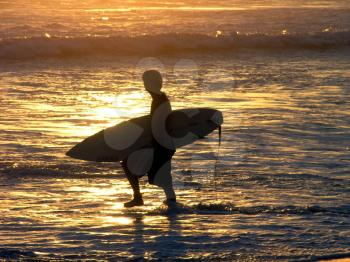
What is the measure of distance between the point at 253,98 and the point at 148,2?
35685mm

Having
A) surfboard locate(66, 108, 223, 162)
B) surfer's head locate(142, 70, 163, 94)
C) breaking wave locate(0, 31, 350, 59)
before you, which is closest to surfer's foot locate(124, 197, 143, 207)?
surfboard locate(66, 108, 223, 162)

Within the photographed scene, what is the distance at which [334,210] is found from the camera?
8.88 m

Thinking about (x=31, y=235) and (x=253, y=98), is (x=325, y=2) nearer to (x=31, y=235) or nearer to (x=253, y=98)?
(x=253, y=98)

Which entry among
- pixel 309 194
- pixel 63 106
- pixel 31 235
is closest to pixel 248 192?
pixel 309 194

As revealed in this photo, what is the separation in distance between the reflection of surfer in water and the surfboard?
0.08 meters

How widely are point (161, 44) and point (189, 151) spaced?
18.3 m

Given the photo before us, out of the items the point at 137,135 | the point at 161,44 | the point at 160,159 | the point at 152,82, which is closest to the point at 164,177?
the point at 160,159

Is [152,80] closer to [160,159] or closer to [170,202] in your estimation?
[160,159]

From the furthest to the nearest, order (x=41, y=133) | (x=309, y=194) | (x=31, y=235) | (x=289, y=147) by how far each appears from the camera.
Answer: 1. (x=41, y=133)
2. (x=289, y=147)
3. (x=309, y=194)
4. (x=31, y=235)

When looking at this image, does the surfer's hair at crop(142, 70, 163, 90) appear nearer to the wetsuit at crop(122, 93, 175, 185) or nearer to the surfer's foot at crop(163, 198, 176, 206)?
the wetsuit at crop(122, 93, 175, 185)

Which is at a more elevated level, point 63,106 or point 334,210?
point 63,106

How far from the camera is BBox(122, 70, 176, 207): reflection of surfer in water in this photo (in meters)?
8.98

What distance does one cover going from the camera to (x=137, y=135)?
9242 mm

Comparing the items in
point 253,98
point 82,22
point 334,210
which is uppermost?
point 82,22
